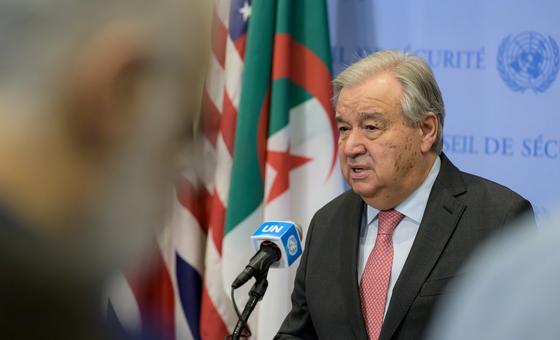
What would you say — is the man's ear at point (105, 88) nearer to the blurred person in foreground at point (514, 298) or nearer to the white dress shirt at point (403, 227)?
the blurred person in foreground at point (514, 298)

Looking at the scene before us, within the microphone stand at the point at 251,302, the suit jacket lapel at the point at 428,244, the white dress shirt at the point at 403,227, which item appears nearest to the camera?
the microphone stand at the point at 251,302

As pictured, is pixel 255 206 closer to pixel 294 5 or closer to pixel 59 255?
pixel 294 5

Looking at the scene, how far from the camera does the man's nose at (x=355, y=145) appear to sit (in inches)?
94.8

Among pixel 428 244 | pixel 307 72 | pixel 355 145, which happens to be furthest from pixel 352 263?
pixel 307 72

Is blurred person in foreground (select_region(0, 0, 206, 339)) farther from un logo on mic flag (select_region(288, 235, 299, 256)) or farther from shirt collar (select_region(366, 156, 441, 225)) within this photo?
shirt collar (select_region(366, 156, 441, 225))

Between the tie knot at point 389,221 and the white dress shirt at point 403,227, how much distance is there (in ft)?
0.03

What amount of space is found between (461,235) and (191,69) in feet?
6.32

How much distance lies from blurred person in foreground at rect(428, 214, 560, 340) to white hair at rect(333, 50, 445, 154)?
1.96 meters

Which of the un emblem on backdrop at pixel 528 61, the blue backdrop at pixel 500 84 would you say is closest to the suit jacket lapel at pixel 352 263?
the blue backdrop at pixel 500 84

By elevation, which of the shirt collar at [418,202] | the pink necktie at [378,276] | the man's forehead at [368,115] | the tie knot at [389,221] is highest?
the man's forehead at [368,115]

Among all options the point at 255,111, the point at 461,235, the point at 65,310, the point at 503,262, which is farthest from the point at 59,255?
the point at 255,111

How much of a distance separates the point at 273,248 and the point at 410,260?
1.68 ft

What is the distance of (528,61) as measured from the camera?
3486mm

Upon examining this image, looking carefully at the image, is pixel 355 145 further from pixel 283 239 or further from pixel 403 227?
pixel 283 239
